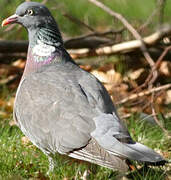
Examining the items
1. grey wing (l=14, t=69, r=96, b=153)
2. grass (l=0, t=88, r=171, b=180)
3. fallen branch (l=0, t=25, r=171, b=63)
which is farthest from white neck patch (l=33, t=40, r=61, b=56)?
fallen branch (l=0, t=25, r=171, b=63)

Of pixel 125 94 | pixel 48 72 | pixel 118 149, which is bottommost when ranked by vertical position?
pixel 125 94

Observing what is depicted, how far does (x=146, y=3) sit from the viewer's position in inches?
321

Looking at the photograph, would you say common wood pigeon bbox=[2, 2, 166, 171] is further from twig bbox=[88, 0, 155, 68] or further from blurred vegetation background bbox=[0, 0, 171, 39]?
blurred vegetation background bbox=[0, 0, 171, 39]

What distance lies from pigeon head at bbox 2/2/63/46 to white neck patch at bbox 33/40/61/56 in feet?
0.10

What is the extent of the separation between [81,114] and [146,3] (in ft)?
16.5

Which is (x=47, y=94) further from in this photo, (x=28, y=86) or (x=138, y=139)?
(x=138, y=139)

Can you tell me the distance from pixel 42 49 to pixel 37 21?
25cm

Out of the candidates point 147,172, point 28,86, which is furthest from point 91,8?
point 147,172

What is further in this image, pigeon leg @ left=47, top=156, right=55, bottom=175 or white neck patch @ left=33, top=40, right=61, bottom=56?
white neck patch @ left=33, top=40, right=61, bottom=56

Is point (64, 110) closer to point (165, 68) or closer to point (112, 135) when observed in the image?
point (112, 135)

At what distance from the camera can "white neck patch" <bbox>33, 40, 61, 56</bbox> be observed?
4.23 m

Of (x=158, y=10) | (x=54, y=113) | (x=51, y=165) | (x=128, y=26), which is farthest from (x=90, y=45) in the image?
(x=51, y=165)

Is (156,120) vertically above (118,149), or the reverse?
(118,149)

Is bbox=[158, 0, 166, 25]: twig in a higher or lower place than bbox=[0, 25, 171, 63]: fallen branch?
higher
